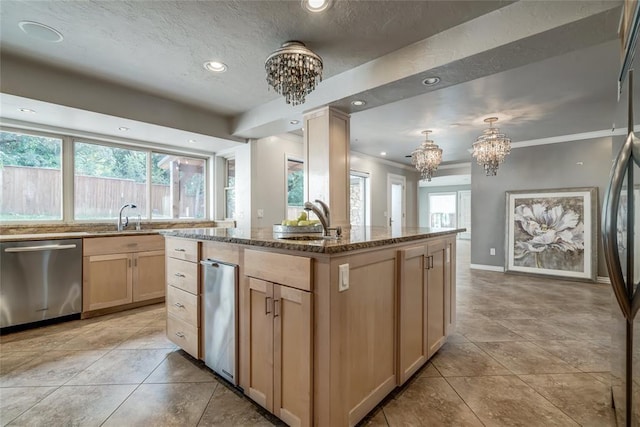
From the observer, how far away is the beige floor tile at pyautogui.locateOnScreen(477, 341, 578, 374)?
6.57 feet

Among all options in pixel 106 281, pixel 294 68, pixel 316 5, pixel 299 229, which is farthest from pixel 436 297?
pixel 106 281

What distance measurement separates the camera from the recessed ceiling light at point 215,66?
252 centimetres

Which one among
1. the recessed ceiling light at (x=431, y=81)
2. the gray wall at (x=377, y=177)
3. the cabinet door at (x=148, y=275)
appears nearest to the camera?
the recessed ceiling light at (x=431, y=81)

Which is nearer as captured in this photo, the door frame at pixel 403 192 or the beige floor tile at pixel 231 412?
the beige floor tile at pixel 231 412

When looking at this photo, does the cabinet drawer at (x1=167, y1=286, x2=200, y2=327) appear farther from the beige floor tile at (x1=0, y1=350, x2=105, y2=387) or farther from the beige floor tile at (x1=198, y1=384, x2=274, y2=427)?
the beige floor tile at (x1=0, y1=350, x2=105, y2=387)

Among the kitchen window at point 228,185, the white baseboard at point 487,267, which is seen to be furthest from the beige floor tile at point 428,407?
the white baseboard at point 487,267

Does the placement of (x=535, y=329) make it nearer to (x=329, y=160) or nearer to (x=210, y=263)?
(x=329, y=160)

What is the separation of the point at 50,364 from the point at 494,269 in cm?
626

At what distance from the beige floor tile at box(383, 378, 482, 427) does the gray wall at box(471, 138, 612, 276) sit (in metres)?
4.37

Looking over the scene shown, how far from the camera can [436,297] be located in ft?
6.89

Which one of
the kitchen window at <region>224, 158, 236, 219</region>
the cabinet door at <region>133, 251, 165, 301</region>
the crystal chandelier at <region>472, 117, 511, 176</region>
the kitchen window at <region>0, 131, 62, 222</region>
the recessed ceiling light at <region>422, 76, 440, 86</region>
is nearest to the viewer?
the recessed ceiling light at <region>422, 76, 440, 86</region>

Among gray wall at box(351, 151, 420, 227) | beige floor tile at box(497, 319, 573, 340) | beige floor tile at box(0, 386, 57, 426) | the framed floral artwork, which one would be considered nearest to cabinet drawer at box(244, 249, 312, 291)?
beige floor tile at box(0, 386, 57, 426)

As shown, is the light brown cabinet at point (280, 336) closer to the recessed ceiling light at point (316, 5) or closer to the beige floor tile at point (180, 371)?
the beige floor tile at point (180, 371)

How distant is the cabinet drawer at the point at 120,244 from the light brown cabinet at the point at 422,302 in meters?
3.12
